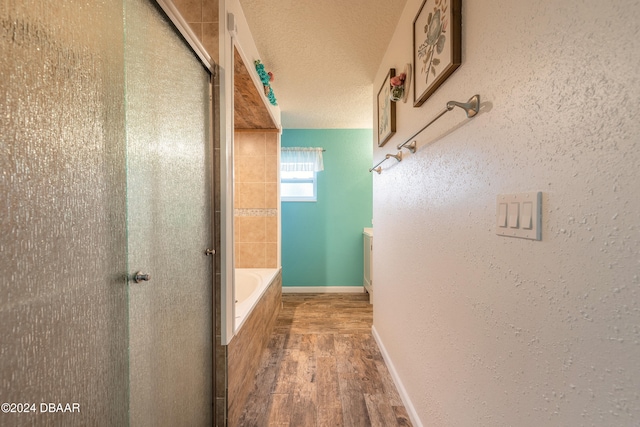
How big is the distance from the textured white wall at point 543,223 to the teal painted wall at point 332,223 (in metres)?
2.75

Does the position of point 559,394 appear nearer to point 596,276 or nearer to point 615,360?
point 615,360

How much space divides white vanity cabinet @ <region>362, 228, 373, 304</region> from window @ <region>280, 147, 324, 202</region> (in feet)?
2.86

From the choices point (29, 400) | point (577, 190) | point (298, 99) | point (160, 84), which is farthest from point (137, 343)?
point (298, 99)

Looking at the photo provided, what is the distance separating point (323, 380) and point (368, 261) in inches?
75.6

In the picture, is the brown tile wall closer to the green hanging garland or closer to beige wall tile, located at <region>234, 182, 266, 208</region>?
the green hanging garland

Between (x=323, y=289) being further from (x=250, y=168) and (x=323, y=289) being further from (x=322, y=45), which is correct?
(x=322, y=45)

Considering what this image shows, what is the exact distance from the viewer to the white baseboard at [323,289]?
3.96 metres

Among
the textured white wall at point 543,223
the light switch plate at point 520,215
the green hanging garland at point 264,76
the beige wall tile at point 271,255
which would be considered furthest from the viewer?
the beige wall tile at point 271,255

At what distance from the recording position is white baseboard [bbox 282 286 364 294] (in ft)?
13.0

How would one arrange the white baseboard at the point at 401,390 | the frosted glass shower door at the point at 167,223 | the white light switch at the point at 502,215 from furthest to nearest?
1. the white baseboard at the point at 401,390
2. the frosted glass shower door at the point at 167,223
3. the white light switch at the point at 502,215

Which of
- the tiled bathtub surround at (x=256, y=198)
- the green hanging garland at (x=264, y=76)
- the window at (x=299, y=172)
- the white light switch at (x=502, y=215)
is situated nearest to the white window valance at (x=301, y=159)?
the window at (x=299, y=172)

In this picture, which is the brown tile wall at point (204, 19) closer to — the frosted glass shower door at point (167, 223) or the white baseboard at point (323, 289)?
the frosted glass shower door at point (167, 223)

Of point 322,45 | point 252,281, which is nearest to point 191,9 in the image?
point 322,45

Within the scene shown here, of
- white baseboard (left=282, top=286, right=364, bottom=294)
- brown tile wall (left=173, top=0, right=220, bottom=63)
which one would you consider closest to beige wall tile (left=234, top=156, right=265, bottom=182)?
white baseboard (left=282, top=286, right=364, bottom=294)
